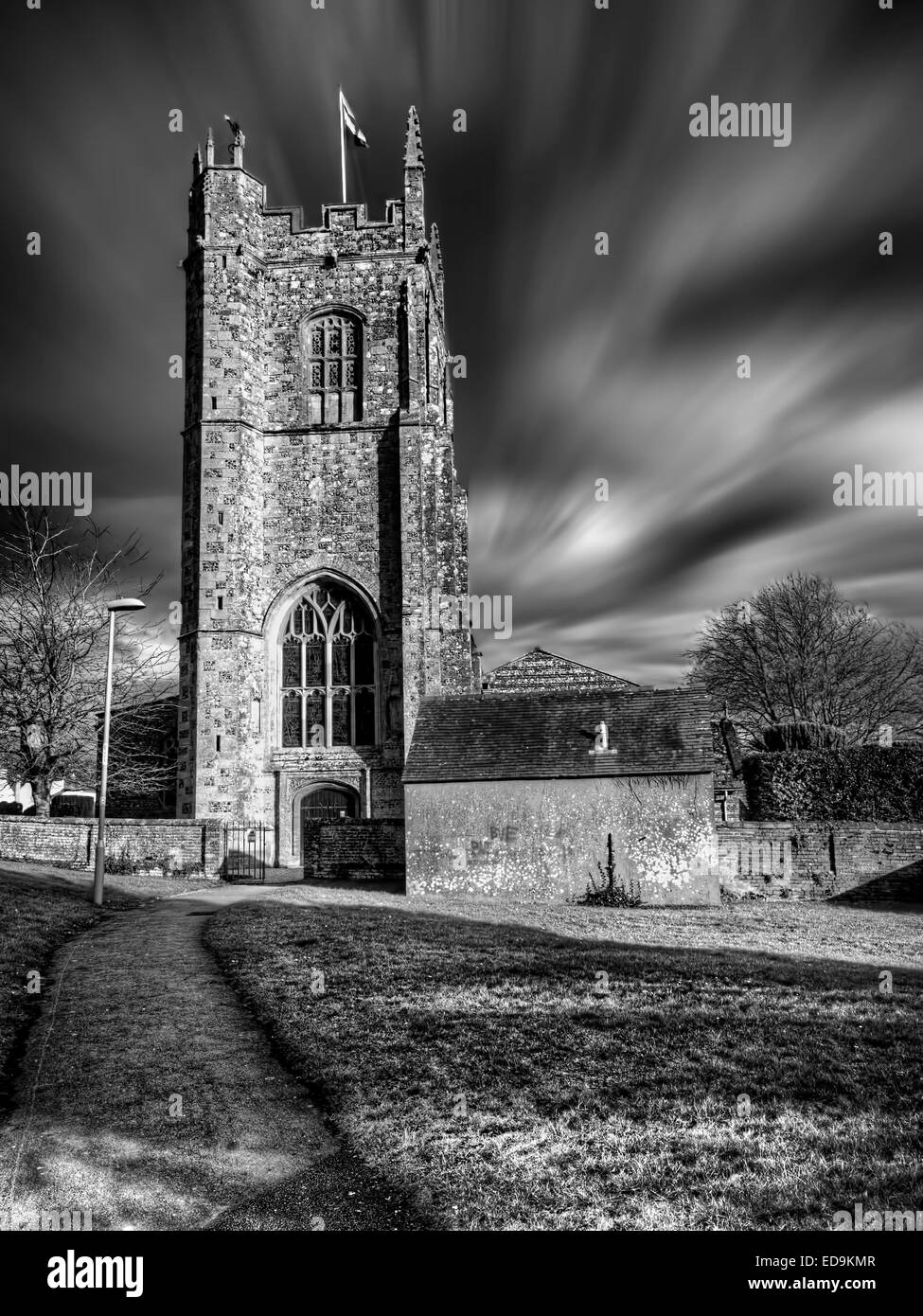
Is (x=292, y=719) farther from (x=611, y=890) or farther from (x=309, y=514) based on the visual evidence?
(x=611, y=890)

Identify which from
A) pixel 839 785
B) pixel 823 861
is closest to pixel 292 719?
pixel 839 785

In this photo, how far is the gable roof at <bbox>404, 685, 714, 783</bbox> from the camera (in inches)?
695

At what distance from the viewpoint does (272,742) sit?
84.9 ft

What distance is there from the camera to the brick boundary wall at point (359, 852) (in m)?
20.7

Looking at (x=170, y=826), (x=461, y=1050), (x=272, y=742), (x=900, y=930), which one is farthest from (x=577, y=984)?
(x=272, y=742)

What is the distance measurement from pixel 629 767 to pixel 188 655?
13.4m

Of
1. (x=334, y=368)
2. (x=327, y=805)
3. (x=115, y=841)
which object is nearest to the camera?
(x=115, y=841)

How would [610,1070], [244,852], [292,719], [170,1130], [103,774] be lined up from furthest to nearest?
[292,719] < [244,852] < [103,774] < [610,1070] < [170,1130]

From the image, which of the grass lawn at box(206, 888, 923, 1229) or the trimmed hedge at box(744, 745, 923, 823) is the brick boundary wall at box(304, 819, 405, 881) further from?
the grass lawn at box(206, 888, 923, 1229)

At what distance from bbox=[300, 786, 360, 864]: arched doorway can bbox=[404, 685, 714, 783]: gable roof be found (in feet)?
19.8

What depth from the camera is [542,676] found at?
38875 millimetres

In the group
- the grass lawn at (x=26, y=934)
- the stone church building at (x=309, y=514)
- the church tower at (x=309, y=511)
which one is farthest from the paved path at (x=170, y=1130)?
the church tower at (x=309, y=511)

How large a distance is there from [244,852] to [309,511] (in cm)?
A: 1036

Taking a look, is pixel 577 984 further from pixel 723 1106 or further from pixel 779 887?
pixel 779 887
